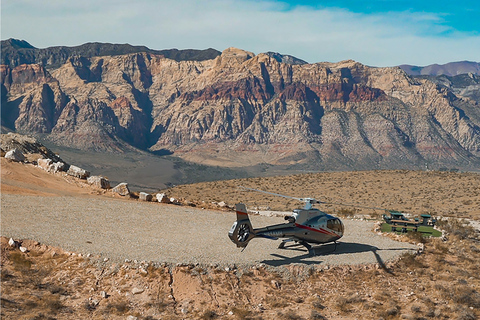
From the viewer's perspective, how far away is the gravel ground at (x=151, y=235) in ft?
75.2

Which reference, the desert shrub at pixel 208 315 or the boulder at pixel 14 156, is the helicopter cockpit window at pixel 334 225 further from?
the boulder at pixel 14 156

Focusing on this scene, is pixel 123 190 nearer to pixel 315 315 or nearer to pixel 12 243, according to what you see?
pixel 12 243

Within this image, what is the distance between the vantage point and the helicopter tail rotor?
21984 millimetres

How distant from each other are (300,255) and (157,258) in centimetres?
730

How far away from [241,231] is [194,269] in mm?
2762

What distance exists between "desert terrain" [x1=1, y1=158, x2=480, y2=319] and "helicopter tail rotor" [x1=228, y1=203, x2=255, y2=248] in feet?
3.05

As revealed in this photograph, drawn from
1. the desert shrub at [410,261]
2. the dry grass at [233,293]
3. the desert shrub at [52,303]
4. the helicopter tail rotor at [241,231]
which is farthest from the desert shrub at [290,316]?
the desert shrub at [52,303]

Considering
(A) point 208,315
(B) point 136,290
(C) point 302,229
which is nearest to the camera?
(A) point 208,315

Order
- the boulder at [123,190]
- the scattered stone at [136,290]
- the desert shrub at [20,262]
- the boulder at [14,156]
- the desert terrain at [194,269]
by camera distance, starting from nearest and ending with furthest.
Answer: the desert terrain at [194,269] → the scattered stone at [136,290] → the desert shrub at [20,262] → the boulder at [123,190] → the boulder at [14,156]

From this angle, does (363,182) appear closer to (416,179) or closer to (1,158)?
(416,179)

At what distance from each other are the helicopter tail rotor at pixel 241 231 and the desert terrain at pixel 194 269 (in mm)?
929

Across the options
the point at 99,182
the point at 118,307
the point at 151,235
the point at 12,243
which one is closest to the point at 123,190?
the point at 99,182

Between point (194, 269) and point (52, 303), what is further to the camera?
point (194, 269)

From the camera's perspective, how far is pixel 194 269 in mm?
21094
